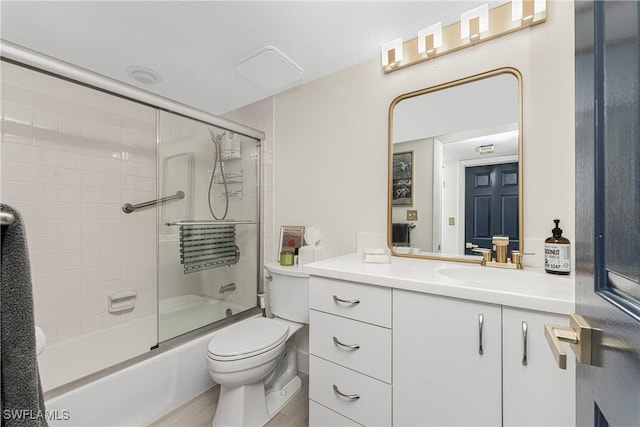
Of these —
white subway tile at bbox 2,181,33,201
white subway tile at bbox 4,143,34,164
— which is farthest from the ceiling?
white subway tile at bbox 2,181,33,201

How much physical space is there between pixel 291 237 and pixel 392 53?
1.32m

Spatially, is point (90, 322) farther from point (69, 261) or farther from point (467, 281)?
point (467, 281)

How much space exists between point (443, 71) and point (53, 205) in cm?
240

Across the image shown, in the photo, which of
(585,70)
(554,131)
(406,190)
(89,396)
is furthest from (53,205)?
(554,131)

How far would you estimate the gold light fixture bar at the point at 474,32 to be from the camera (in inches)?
46.3

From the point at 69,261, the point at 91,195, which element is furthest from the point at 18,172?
the point at 69,261

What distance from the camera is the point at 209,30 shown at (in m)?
1.36

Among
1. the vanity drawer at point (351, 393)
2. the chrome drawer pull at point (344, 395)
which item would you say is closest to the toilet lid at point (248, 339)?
the vanity drawer at point (351, 393)

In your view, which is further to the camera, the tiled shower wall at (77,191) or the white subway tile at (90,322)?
the white subway tile at (90,322)

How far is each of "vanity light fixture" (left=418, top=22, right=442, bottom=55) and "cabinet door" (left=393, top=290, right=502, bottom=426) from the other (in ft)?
4.12

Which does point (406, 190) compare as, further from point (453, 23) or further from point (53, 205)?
point (53, 205)

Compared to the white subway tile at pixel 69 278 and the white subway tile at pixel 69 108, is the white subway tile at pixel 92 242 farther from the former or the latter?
the white subway tile at pixel 69 108

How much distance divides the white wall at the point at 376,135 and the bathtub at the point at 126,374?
1002 mm

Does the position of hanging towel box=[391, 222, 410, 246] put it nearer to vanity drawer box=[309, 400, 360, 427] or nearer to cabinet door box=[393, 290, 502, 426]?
cabinet door box=[393, 290, 502, 426]
